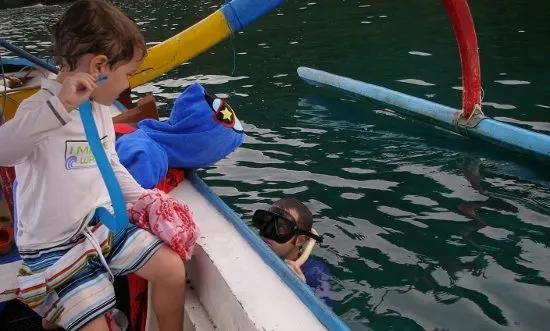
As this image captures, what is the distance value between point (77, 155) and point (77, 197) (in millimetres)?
162

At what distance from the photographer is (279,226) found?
347 centimetres

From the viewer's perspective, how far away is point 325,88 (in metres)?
8.22

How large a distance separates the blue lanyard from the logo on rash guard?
20 cm

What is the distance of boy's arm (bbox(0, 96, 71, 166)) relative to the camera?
1964 mm

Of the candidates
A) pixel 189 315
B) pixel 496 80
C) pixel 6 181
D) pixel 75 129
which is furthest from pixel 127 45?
pixel 496 80

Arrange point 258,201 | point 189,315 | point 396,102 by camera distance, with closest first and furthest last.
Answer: point 189,315
point 258,201
point 396,102

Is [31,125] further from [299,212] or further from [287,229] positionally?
[299,212]

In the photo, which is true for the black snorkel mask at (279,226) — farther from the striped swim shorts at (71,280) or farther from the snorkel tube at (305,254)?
the striped swim shorts at (71,280)

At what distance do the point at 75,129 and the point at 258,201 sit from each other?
9.49 feet

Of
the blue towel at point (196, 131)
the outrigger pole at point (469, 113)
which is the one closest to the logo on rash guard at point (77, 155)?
the blue towel at point (196, 131)

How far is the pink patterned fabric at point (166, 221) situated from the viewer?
98.8 inches

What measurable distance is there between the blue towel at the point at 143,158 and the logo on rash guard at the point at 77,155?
2.34 feet

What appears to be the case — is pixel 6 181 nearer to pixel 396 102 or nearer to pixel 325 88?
pixel 396 102

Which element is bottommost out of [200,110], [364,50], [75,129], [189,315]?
[364,50]
